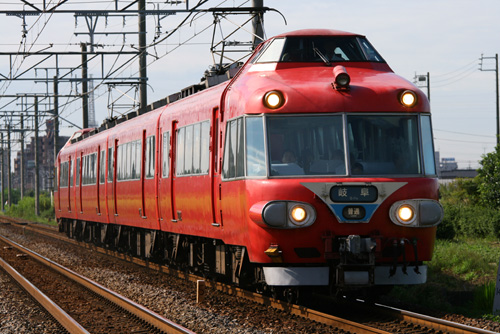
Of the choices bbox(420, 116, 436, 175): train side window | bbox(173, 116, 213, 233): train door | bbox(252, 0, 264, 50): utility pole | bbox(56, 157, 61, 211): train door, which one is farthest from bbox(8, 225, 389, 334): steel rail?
bbox(56, 157, 61, 211): train door

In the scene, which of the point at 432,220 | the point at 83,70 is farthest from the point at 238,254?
the point at 83,70

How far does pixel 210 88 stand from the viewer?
1400 cm

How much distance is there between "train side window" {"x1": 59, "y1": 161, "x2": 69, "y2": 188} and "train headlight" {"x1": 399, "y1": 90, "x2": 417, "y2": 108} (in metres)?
21.3

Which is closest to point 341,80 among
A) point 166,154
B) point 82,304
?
point 82,304

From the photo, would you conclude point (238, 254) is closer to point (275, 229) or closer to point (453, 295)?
point (275, 229)

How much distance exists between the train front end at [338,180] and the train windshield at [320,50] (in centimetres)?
71

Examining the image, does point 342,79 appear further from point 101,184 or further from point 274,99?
point 101,184

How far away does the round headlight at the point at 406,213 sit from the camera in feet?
34.8

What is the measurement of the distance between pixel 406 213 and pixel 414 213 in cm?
10

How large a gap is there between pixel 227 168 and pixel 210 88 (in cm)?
221

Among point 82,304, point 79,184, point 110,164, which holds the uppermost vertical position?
point 110,164

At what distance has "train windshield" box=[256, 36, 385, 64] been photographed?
12.1 metres

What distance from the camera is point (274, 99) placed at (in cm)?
1098

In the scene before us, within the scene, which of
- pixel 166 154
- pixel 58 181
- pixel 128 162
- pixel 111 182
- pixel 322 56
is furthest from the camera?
pixel 58 181
